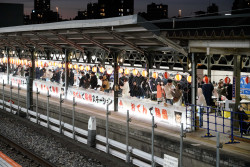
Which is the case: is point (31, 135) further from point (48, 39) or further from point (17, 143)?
point (48, 39)

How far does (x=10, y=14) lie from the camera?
41594mm

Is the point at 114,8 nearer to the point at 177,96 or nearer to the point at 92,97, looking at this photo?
the point at 92,97

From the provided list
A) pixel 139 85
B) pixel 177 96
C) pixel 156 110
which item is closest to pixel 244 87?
pixel 177 96

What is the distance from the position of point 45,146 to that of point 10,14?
108 ft

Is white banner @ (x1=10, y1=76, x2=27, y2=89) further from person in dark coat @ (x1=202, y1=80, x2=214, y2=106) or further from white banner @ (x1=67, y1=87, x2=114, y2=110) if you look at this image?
person in dark coat @ (x1=202, y1=80, x2=214, y2=106)

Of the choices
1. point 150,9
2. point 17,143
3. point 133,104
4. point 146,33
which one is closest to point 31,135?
point 17,143

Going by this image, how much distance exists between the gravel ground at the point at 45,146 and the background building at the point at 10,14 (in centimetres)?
2726

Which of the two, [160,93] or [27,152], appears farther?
[160,93]

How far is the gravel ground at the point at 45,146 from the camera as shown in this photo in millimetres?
10580

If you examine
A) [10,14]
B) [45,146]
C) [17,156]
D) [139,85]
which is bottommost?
[17,156]

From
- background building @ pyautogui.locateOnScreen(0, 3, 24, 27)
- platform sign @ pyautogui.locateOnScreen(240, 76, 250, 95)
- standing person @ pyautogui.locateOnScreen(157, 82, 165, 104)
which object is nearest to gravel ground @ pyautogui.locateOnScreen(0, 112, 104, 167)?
standing person @ pyautogui.locateOnScreen(157, 82, 165, 104)

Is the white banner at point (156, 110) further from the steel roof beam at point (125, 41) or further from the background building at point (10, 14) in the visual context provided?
the background building at point (10, 14)

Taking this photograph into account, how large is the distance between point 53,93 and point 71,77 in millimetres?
1708

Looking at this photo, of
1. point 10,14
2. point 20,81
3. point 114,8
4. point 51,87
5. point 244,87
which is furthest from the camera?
point 114,8
